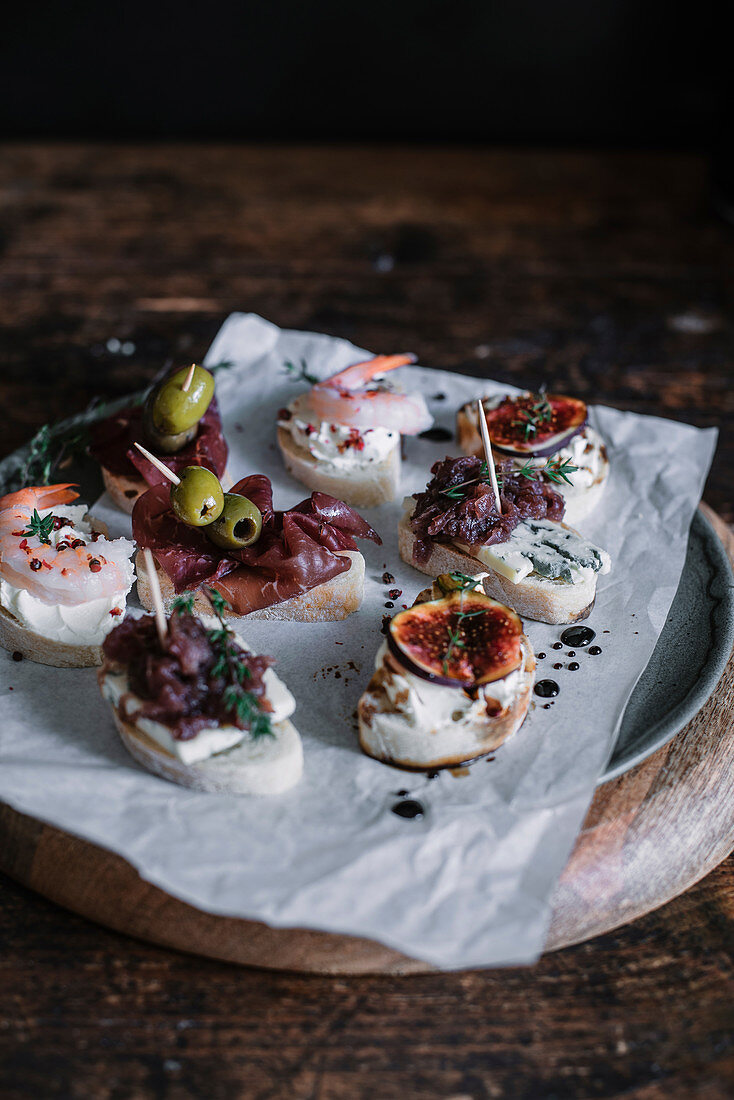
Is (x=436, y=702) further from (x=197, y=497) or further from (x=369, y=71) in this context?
(x=369, y=71)

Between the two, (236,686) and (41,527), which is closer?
(236,686)

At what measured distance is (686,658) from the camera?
3.21 m

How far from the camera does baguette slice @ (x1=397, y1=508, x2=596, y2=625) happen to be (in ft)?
10.8

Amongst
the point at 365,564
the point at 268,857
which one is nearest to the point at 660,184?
the point at 365,564

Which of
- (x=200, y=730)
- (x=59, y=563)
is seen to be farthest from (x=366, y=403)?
(x=200, y=730)

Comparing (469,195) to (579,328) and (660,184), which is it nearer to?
(660,184)

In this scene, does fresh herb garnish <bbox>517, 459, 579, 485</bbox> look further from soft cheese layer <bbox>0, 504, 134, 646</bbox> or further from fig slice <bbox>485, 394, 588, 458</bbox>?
soft cheese layer <bbox>0, 504, 134, 646</bbox>

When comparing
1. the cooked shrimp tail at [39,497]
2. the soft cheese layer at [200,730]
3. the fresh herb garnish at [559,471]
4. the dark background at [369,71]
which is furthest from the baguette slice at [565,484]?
the dark background at [369,71]

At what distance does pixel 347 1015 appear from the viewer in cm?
244

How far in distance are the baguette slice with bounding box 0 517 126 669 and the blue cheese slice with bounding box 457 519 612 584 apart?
1.26 meters

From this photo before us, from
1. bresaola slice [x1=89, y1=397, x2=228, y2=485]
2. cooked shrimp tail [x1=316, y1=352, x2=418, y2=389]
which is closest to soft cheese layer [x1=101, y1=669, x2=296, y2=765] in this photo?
Answer: bresaola slice [x1=89, y1=397, x2=228, y2=485]

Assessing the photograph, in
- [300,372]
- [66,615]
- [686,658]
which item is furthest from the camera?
[300,372]

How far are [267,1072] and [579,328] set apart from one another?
4206mm

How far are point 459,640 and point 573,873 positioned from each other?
2.29 ft
